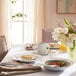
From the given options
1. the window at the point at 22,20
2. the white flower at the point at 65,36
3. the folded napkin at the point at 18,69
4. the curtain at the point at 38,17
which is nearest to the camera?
the folded napkin at the point at 18,69

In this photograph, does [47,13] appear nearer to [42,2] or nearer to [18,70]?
[42,2]

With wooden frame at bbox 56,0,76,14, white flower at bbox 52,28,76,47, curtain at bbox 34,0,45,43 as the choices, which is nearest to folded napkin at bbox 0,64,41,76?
white flower at bbox 52,28,76,47

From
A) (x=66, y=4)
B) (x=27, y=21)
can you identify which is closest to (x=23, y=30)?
(x=27, y=21)

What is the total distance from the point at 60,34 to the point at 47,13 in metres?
2.45

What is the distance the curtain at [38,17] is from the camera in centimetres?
418

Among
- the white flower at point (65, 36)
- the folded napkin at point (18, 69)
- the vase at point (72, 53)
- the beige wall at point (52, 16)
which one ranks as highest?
the beige wall at point (52, 16)

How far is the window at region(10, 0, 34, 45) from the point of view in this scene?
A: 14.4 feet

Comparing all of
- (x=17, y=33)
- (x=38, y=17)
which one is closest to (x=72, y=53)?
(x=38, y=17)

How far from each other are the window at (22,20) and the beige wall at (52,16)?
332 mm

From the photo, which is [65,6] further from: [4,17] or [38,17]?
[4,17]

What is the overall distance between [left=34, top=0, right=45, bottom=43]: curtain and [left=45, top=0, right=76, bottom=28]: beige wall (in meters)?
0.09

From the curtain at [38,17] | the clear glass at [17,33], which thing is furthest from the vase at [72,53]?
the clear glass at [17,33]

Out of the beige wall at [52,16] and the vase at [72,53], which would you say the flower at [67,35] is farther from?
the beige wall at [52,16]

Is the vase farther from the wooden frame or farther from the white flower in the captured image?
the wooden frame
